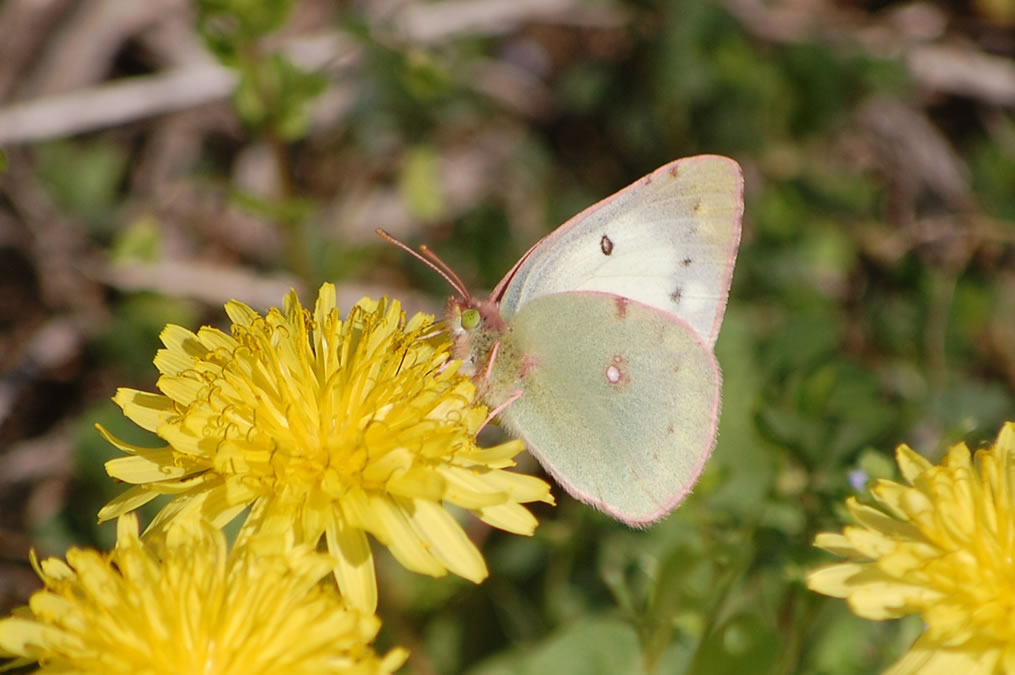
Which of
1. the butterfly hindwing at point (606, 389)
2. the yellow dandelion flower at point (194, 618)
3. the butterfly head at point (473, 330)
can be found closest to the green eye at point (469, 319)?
the butterfly head at point (473, 330)

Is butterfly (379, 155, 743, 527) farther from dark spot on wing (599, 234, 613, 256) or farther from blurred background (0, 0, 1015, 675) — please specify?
blurred background (0, 0, 1015, 675)

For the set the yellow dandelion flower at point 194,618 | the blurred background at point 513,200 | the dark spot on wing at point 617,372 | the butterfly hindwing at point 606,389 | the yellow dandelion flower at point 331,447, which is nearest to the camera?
the yellow dandelion flower at point 194,618

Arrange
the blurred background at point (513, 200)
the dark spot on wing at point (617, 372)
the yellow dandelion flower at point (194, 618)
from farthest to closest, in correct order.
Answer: the blurred background at point (513, 200) < the dark spot on wing at point (617, 372) < the yellow dandelion flower at point (194, 618)

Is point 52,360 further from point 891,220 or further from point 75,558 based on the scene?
point 891,220

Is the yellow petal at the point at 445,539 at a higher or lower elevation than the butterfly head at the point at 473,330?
lower

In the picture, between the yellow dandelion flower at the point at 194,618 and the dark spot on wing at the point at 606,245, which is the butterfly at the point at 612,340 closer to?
the dark spot on wing at the point at 606,245

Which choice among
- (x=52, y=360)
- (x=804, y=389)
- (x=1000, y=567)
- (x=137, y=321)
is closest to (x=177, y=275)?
(x=137, y=321)

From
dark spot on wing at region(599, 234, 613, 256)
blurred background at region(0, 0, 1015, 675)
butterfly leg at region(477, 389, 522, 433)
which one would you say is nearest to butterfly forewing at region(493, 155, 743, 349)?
dark spot on wing at region(599, 234, 613, 256)

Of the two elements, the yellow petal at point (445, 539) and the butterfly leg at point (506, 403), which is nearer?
the yellow petal at point (445, 539)
